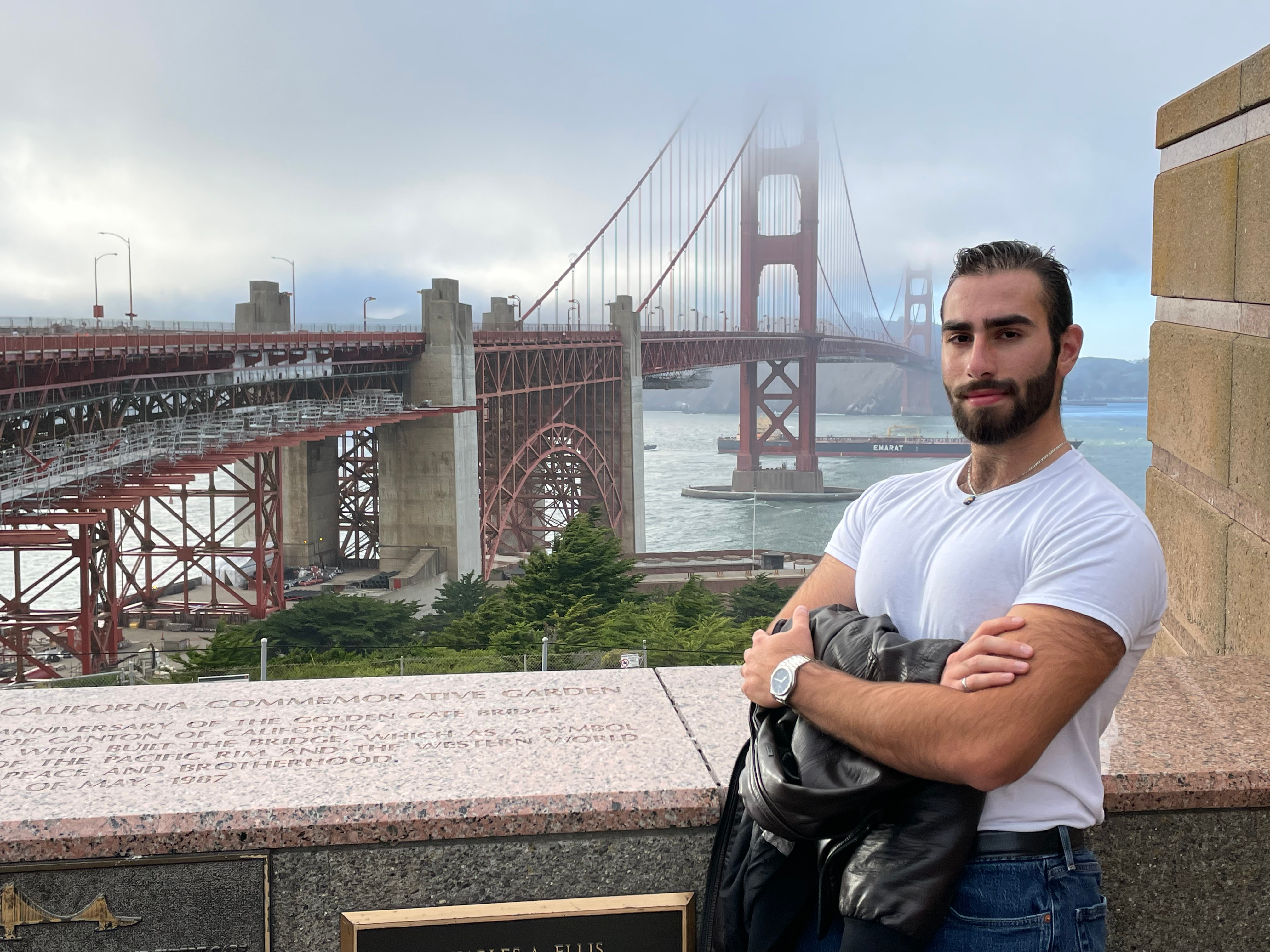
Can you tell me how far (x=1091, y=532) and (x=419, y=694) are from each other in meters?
1.62

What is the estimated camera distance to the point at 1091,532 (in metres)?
1.69

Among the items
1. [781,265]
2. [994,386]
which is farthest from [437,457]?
[781,265]

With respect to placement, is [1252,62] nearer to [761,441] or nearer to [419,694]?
[419,694]

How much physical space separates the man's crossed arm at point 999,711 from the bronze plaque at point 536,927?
0.71 metres

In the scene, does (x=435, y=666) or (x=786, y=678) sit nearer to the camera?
(x=786, y=678)

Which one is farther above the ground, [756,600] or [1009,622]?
[1009,622]

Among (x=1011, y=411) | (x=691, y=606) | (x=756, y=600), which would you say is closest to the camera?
(x=1011, y=411)

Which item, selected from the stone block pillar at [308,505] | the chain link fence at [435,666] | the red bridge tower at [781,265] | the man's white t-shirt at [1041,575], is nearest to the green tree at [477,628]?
the stone block pillar at [308,505]

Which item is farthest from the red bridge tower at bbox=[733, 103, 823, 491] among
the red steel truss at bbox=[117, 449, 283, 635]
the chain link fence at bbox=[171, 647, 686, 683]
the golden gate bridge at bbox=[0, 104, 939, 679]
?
the chain link fence at bbox=[171, 647, 686, 683]

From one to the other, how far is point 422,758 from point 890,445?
83988mm

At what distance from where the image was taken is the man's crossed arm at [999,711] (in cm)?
164

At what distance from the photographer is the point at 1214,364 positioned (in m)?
3.36

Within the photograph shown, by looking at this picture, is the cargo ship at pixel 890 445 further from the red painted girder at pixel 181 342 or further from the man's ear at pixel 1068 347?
the man's ear at pixel 1068 347

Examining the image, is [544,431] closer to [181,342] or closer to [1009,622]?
[181,342]
